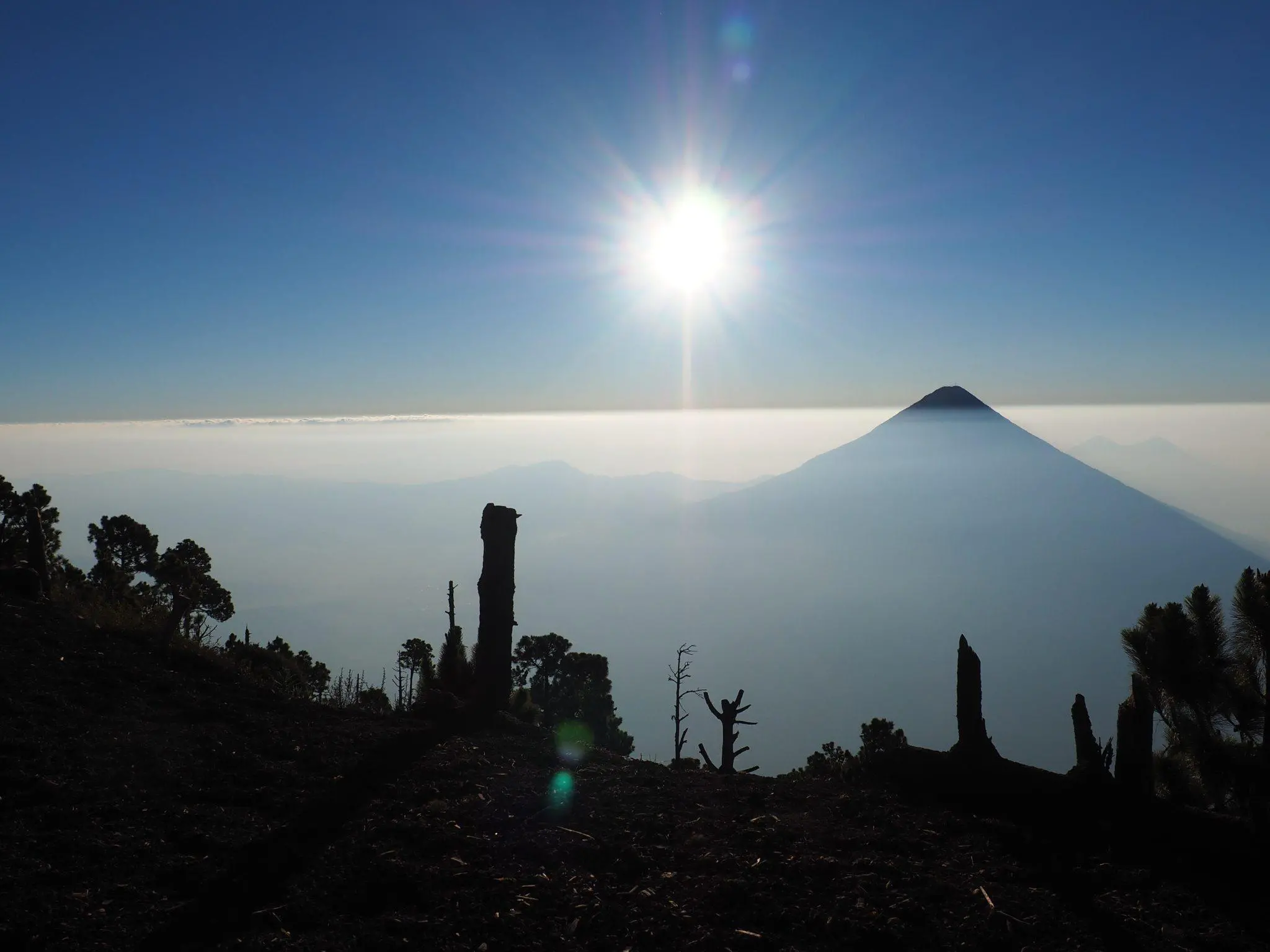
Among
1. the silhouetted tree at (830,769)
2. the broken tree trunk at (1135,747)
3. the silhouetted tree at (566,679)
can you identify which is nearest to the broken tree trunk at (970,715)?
the broken tree trunk at (1135,747)

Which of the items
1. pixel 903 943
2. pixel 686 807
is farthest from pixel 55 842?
pixel 903 943

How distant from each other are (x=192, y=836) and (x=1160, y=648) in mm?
15505

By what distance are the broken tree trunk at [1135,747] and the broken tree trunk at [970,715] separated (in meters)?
1.43

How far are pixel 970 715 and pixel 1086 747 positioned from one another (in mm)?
1925

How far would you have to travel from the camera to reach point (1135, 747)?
27.8 feet

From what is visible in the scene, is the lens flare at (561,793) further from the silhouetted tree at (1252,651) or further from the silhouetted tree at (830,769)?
the silhouetted tree at (1252,651)

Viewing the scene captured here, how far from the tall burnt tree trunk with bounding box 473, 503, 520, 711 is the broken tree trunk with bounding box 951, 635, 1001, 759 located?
7.94 m

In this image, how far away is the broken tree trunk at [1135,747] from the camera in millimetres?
8359

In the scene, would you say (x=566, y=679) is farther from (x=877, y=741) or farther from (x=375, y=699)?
(x=877, y=741)

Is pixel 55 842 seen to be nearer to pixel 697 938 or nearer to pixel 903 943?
pixel 697 938

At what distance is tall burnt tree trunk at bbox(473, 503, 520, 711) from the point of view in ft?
43.2


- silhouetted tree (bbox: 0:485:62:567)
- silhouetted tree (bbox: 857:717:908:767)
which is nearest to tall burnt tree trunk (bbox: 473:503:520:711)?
silhouetted tree (bbox: 857:717:908:767)

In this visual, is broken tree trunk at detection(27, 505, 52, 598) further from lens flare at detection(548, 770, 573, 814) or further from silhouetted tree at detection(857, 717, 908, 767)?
silhouetted tree at detection(857, 717, 908, 767)

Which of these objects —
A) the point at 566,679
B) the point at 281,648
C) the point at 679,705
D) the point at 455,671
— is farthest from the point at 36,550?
the point at 566,679
